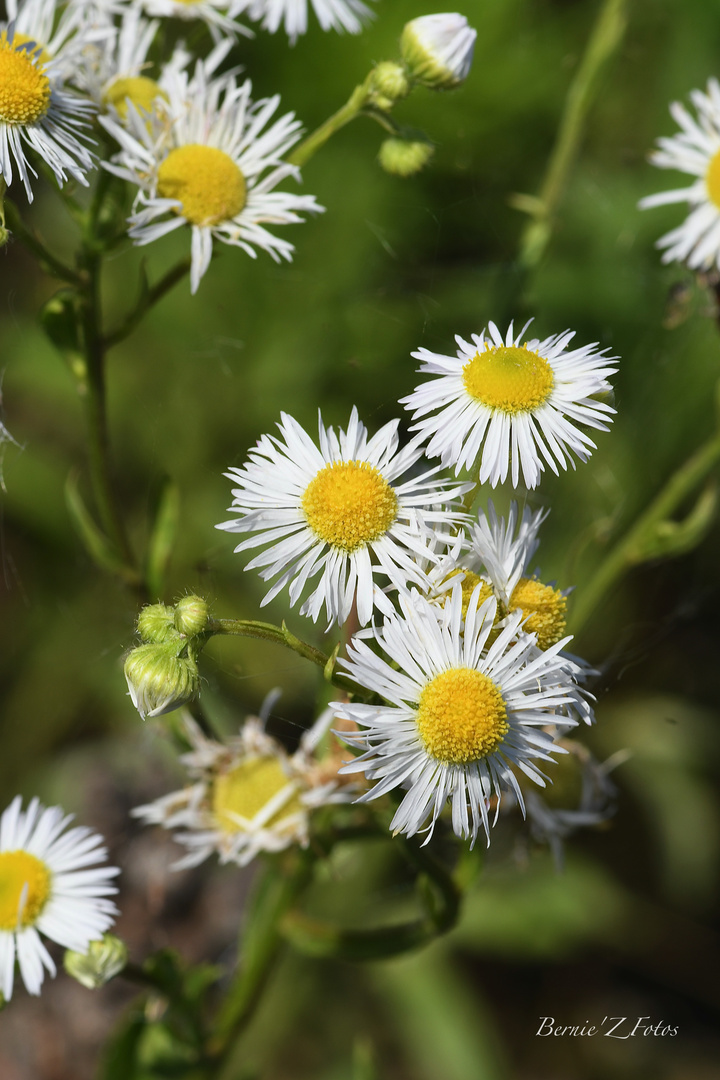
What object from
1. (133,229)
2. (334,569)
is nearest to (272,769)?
(334,569)

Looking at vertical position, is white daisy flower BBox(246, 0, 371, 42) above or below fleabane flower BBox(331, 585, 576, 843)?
above

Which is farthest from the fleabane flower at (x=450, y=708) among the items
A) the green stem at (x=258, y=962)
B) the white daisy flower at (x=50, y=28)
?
the white daisy flower at (x=50, y=28)

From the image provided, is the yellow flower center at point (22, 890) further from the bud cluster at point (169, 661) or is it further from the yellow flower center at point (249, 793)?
the bud cluster at point (169, 661)

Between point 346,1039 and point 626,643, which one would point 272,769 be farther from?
point 346,1039

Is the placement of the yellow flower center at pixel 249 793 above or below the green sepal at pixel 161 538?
below

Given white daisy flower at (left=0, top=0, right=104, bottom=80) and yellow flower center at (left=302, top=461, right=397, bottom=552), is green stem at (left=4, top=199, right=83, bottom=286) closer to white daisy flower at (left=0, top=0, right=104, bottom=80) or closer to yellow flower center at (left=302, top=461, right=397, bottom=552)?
white daisy flower at (left=0, top=0, right=104, bottom=80)

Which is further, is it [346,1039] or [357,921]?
[346,1039]
